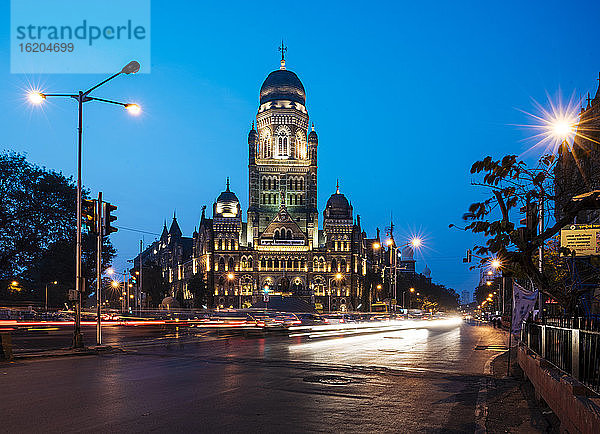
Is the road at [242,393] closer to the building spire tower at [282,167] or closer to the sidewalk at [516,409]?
the sidewalk at [516,409]

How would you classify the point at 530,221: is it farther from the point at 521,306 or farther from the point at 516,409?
the point at 516,409

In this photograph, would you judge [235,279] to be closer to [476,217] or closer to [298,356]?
[298,356]

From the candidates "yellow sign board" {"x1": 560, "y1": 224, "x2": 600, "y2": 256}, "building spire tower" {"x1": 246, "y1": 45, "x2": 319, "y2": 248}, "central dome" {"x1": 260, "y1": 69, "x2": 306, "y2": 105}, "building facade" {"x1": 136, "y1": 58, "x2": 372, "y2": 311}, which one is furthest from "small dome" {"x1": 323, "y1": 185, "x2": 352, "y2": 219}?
"yellow sign board" {"x1": 560, "y1": 224, "x2": 600, "y2": 256}

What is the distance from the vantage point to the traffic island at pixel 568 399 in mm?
7091

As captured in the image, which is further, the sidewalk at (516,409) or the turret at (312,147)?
the turret at (312,147)

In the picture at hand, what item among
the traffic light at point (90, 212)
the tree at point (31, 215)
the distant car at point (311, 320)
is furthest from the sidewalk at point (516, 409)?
the tree at point (31, 215)

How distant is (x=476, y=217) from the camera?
40.3ft

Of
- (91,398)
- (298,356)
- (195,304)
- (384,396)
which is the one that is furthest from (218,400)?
(195,304)

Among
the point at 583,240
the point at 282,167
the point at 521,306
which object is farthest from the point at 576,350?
the point at 282,167

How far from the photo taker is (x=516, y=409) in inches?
461

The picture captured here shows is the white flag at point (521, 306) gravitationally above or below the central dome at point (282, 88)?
below

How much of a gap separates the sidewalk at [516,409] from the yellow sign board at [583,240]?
3.62 meters

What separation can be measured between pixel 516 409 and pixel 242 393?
17.4ft

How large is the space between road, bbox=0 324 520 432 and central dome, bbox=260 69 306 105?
11982 centimetres
